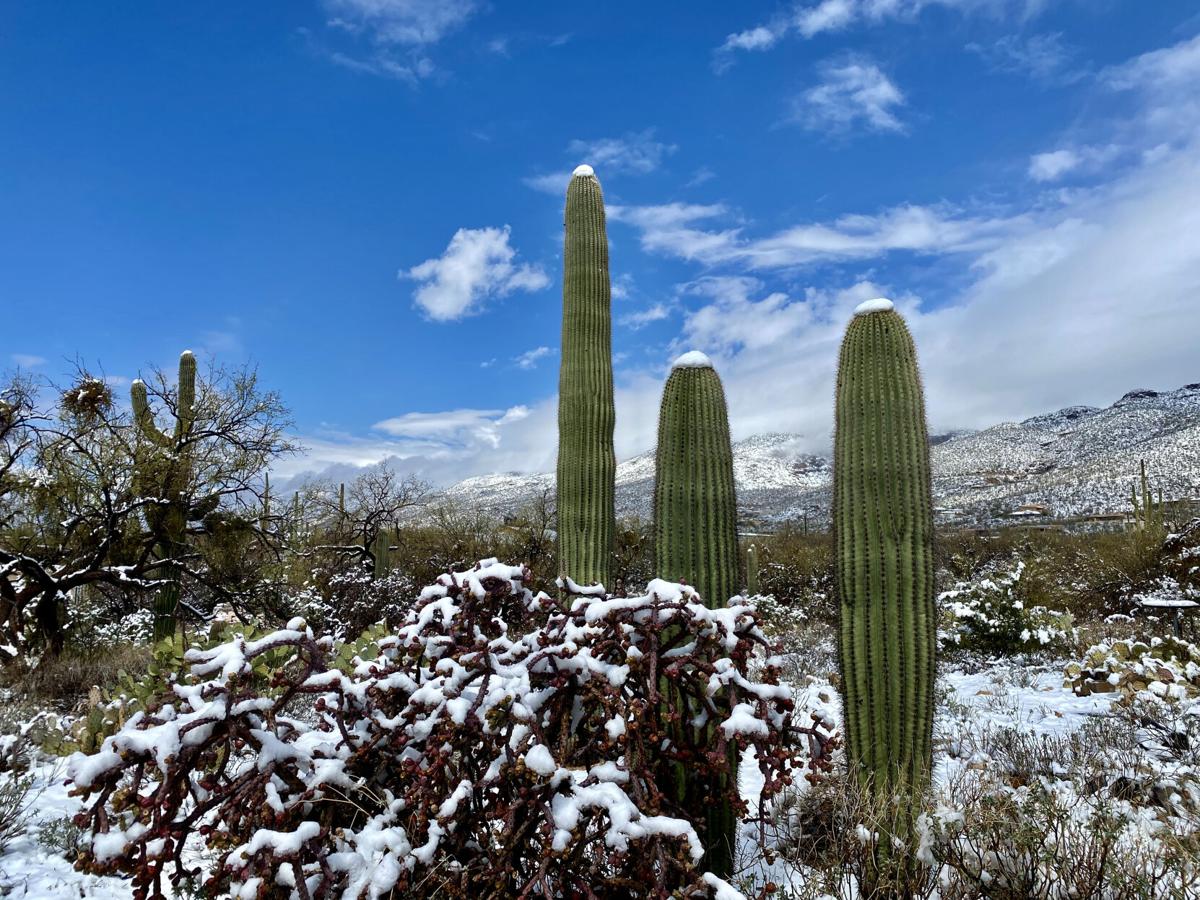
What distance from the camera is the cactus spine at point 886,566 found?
368 cm

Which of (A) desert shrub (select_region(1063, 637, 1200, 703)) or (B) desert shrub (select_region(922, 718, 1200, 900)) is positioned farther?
(A) desert shrub (select_region(1063, 637, 1200, 703))

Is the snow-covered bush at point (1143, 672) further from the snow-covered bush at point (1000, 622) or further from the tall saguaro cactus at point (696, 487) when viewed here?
the tall saguaro cactus at point (696, 487)

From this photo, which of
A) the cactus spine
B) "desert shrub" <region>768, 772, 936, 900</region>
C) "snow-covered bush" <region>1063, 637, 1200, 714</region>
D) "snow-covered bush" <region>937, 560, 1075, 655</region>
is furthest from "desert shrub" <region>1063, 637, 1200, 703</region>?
"desert shrub" <region>768, 772, 936, 900</region>

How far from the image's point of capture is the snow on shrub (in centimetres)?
196

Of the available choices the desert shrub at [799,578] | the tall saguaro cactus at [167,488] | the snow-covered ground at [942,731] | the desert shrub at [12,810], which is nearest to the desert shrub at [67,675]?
the tall saguaro cactus at [167,488]

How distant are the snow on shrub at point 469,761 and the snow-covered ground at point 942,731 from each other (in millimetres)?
408

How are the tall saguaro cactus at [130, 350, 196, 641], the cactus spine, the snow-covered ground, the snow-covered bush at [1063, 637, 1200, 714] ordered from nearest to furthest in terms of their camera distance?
1. the snow-covered ground
2. the cactus spine
3. the snow-covered bush at [1063, 637, 1200, 714]
4. the tall saguaro cactus at [130, 350, 196, 641]

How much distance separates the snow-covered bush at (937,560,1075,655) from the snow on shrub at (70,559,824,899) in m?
7.82

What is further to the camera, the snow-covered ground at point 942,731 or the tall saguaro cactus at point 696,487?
the tall saguaro cactus at point 696,487

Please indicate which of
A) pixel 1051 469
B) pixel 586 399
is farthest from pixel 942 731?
pixel 1051 469

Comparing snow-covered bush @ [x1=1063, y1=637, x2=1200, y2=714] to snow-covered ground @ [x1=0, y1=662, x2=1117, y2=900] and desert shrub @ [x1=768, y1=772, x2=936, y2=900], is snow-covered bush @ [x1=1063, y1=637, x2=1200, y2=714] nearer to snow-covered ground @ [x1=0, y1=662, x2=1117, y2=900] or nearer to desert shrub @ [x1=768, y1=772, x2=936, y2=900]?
snow-covered ground @ [x1=0, y1=662, x2=1117, y2=900]

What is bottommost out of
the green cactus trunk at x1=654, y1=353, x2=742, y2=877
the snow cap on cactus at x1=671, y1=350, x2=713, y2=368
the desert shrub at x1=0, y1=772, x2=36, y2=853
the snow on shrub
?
the desert shrub at x1=0, y1=772, x2=36, y2=853

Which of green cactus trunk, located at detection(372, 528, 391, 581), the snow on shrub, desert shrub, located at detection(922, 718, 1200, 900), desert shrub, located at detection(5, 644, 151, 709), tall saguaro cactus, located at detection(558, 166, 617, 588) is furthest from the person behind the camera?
green cactus trunk, located at detection(372, 528, 391, 581)

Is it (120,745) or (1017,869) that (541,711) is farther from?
(1017,869)
